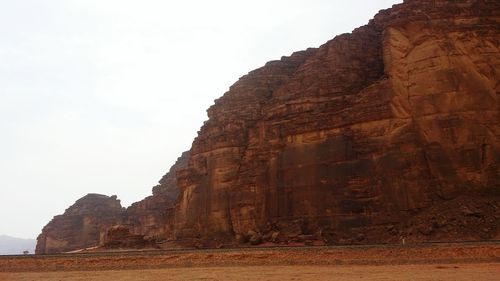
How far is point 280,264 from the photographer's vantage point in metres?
27.0

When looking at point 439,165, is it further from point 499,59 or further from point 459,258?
point 459,258

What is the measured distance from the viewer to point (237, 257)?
28.8 meters

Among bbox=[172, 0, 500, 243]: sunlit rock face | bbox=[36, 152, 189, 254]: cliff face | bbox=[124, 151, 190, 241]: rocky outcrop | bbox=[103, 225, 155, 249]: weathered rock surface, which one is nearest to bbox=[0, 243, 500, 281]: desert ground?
bbox=[172, 0, 500, 243]: sunlit rock face

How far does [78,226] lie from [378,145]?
214ft

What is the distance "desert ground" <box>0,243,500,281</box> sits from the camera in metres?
21.7

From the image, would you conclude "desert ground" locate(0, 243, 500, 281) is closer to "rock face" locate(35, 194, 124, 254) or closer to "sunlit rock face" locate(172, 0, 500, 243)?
"sunlit rock face" locate(172, 0, 500, 243)

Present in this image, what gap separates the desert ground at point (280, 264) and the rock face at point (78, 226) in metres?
53.5

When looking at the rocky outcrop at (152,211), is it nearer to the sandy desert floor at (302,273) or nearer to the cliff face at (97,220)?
the cliff face at (97,220)

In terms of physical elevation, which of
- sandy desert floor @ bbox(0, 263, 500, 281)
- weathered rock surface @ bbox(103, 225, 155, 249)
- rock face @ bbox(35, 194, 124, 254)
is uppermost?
rock face @ bbox(35, 194, 124, 254)

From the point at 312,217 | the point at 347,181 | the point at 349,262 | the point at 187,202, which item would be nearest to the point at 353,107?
the point at 347,181

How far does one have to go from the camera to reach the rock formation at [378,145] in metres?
33.2

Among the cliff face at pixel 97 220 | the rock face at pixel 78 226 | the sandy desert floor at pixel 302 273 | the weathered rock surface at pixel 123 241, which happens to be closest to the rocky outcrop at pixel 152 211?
the cliff face at pixel 97 220

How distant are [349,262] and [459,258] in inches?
202

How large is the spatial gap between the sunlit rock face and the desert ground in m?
8.53
